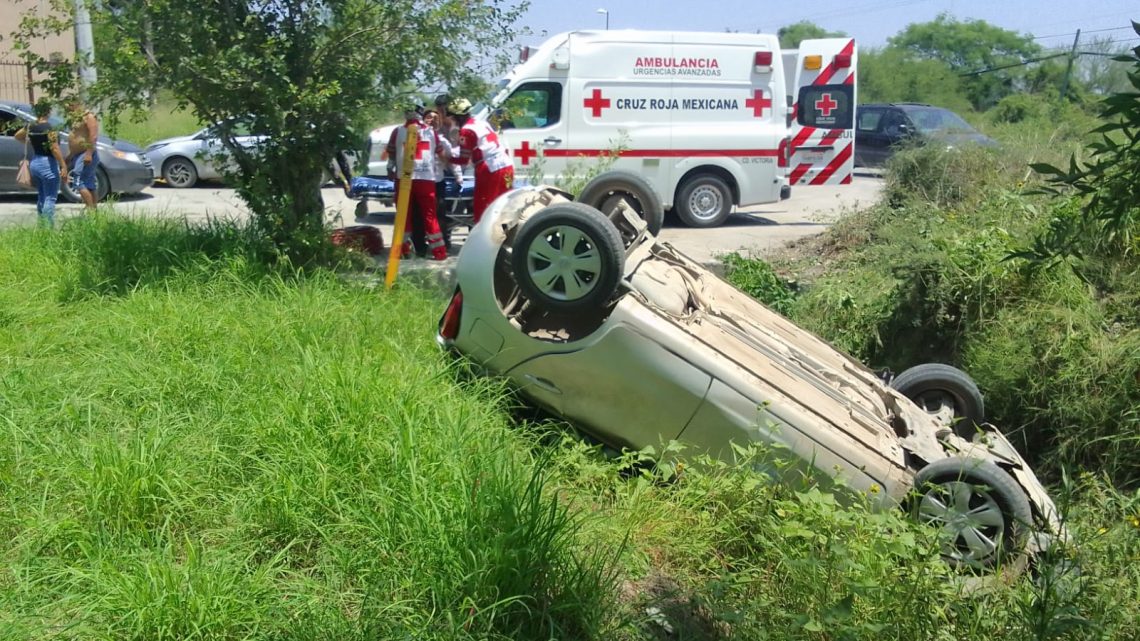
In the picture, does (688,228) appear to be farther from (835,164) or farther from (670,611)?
(670,611)

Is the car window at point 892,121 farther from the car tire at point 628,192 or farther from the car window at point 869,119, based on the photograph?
the car tire at point 628,192

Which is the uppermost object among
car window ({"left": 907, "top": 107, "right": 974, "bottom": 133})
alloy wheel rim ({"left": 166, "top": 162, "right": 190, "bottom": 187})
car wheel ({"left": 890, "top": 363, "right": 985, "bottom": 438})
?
car window ({"left": 907, "top": 107, "right": 974, "bottom": 133})

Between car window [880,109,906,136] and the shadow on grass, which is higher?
car window [880,109,906,136]

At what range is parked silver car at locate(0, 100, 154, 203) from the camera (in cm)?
1452

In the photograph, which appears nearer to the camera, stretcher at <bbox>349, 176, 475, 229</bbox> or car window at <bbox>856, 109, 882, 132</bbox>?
stretcher at <bbox>349, 176, 475, 229</bbox>

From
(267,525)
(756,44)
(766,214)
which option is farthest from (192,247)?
(766,214)

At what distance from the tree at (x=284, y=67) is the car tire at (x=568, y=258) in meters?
3.08

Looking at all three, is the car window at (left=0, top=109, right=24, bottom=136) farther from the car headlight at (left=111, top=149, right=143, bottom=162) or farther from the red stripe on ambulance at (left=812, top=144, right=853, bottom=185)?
the red stripe on ambulance at (left=812, top=144, right=853, bottom=185)

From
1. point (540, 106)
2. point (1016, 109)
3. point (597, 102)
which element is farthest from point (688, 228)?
point (1016, 109)

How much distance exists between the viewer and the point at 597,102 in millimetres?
12977

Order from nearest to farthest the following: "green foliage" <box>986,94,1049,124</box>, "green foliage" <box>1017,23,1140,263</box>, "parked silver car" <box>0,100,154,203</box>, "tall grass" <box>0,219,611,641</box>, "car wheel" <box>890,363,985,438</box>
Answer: "green foliage" <box>1017,23,1140,263</box>
"tall grass" <box>0,219,611,641</box>
"car wheel" <box>890,363,985,438</box>
"parked silver car" <box>0,100,154,203</box>
"green foliage" <box>986,94,1049,124</box>

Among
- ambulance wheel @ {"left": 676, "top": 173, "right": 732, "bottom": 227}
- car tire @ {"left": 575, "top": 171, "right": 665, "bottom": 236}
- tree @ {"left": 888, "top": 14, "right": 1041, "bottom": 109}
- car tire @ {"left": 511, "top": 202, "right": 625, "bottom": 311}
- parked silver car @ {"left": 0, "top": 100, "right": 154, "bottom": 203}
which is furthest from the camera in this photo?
tree @ {"left": 888, "top": 14, "right": 1041, "bottom": 109}

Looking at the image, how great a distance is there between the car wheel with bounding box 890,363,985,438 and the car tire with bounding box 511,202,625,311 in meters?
2.25

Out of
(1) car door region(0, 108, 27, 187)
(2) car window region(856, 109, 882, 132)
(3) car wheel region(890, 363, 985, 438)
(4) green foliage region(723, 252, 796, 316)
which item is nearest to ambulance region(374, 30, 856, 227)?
(4) green foliage region(723, 252, 796, 316)
